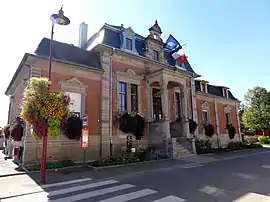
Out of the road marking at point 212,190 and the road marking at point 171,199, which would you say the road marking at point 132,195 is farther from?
the road marking at point 212,190

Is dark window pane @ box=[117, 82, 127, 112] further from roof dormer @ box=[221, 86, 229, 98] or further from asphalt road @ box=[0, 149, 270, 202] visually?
roof dormer @ box=[221, 86, 229, 98]

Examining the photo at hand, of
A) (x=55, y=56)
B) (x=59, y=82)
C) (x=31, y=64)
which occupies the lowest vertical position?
(x=59, y=82)

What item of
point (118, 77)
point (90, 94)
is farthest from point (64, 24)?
point (118, 77)

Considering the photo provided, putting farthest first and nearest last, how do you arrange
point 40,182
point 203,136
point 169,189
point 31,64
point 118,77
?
point 203,136 → point 118,77 → point 31,64 → point 40,182 → point 169,189

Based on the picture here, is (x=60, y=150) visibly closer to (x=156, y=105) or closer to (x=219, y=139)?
(x=156, y=105)

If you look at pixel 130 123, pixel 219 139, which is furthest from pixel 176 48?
pixel 219 139

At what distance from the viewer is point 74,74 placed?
508 inches

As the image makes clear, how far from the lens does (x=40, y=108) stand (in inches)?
292

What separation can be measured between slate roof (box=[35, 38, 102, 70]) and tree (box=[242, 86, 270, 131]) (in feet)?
115

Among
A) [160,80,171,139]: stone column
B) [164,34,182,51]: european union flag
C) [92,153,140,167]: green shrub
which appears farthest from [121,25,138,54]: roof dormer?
[92,153,140,167]: green shrub

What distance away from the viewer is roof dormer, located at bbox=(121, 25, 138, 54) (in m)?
15.8

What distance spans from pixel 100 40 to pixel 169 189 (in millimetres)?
11798

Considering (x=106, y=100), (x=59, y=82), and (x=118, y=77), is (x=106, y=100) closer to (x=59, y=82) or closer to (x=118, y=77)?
(x=118, y=77)

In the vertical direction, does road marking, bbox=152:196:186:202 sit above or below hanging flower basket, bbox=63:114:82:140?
below
